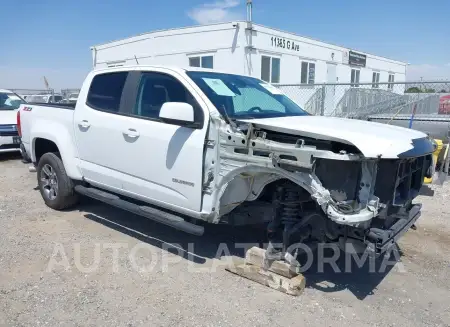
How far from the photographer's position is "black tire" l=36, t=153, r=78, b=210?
548 centimetres

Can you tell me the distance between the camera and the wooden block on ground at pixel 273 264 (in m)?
3.69

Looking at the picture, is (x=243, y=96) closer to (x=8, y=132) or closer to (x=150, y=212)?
(x=150, y=212)

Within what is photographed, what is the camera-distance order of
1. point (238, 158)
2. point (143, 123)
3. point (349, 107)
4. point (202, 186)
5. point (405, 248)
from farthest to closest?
point (349, 107), point (405, 248), point (143, 123), point (202, 186), point (238, 158)

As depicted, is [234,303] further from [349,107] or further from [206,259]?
[349,107]

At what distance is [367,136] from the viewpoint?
3125 millimetres

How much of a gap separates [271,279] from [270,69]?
14307mm

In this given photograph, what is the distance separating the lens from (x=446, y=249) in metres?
4.78

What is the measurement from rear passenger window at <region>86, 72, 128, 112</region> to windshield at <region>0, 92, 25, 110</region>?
7.21m

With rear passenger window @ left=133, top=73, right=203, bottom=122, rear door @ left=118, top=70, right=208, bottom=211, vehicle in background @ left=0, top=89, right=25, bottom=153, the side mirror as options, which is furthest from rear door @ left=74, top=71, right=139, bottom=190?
vehicle in background @ left=0, top=89, right=25, bottom=153

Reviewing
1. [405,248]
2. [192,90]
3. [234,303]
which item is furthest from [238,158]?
[405,248]

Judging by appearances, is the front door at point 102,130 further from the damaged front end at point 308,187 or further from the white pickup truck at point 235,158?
the damaged front end at point 308,187

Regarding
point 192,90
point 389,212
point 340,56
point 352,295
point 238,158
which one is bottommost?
point 352,295

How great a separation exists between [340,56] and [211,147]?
793 inches

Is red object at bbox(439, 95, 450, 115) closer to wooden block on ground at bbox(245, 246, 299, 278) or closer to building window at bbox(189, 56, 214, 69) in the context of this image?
building window at bbox(189, 56, 214, 69)
